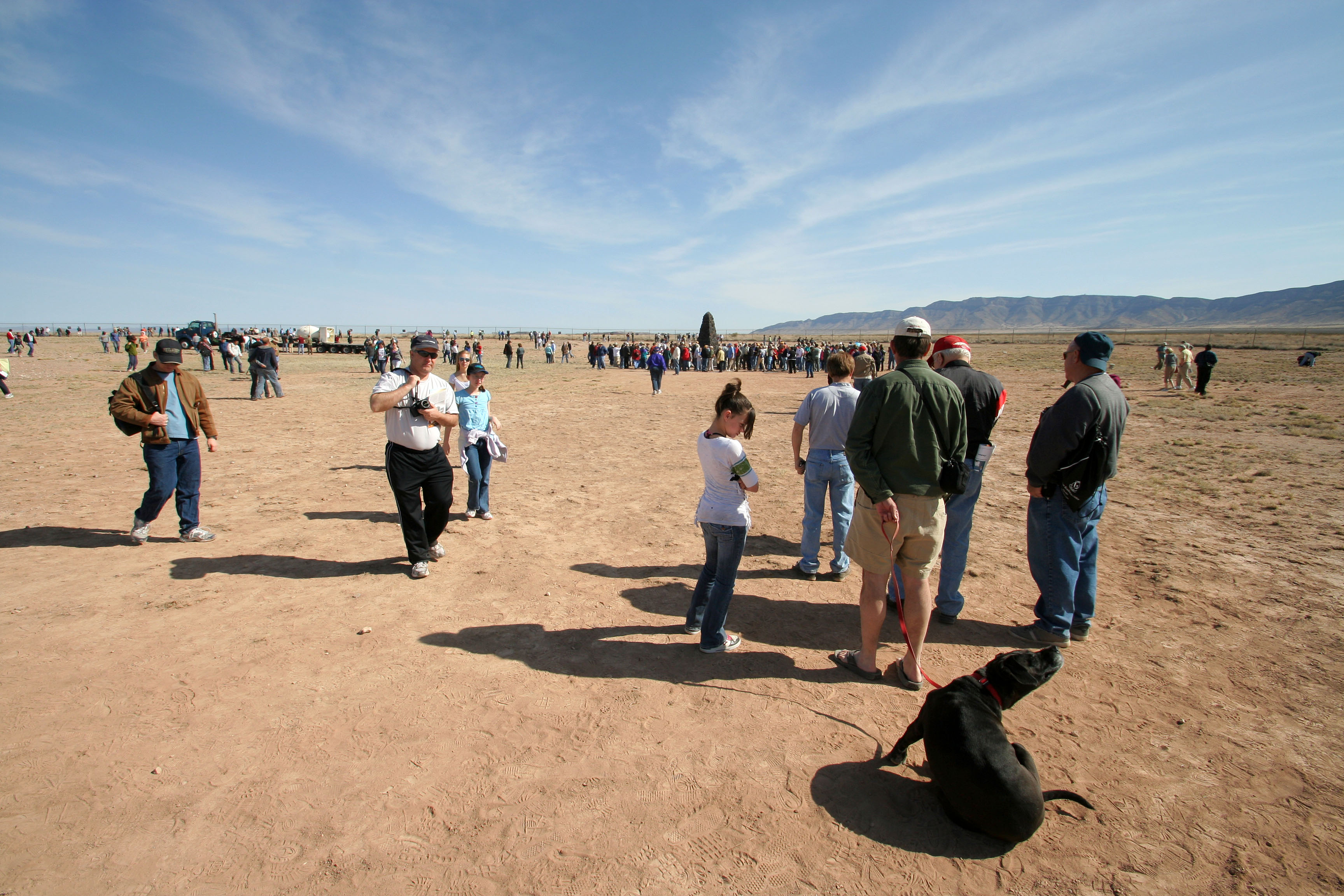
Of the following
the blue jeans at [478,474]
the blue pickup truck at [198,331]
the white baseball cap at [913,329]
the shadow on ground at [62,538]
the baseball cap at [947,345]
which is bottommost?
the shadow on ground at [62,538]

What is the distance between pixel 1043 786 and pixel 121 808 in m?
4.26

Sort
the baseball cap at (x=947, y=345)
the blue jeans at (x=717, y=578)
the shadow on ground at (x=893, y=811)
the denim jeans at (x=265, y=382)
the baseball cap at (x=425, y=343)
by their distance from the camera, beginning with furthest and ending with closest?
1. the denim jeans at (x=265, y=382)
2. the baseball cap at (x=425, y=343)
3. the baseball cap at (x=947, y=345)
4. the blue jeans at (x=717, y=578)
5. the shadow on ground at (x=893, y=811)

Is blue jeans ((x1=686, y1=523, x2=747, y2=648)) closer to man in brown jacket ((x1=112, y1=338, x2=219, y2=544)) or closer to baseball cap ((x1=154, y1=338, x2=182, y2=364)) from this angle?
man in brown jacket ((x1=112, y1=338, x2=219, y2=544))

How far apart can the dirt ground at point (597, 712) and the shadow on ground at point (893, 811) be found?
0.01 meters

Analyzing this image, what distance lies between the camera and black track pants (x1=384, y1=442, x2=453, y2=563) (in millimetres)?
4914

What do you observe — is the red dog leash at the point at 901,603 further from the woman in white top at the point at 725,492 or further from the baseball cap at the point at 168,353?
the baseball cap at the point at 168,353

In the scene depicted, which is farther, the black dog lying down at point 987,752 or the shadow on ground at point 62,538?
the shadow on ground at point 62,538

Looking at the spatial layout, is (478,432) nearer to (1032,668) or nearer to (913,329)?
(913,329)

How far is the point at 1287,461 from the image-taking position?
9320 mm

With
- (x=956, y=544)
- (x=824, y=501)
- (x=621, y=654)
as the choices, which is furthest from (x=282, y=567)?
(x=956, y=544)

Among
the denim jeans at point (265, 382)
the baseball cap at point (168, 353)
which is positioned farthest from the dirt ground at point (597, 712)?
the denim jeans at point (265, 382)

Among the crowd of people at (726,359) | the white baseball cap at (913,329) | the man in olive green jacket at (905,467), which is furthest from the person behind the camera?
the crowd of people at (726,359)

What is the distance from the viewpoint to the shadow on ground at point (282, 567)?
17.0 ft

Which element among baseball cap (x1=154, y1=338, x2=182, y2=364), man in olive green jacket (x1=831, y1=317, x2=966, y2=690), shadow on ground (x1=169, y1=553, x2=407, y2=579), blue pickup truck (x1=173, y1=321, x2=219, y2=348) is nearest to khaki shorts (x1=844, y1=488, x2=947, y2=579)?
man in olive green jacket (x1=831, y1=317, x2=966, y2=690)
